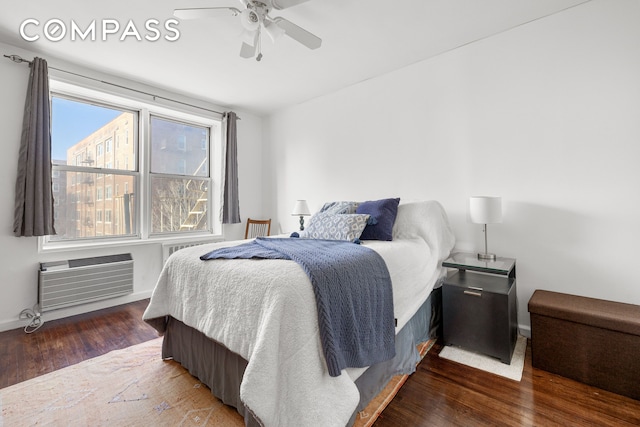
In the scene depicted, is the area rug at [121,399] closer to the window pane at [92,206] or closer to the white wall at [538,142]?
the white wall at [538,142]

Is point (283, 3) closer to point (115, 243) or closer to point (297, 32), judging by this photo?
point (297, 32)

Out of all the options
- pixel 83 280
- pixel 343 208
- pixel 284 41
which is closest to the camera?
pixel 284 41

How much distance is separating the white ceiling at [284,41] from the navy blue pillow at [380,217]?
151 centimetres

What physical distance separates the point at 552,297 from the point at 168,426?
253cm

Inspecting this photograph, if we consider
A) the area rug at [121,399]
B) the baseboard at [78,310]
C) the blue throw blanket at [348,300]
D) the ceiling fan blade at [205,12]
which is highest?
the ceiling fan blade at [205,12]

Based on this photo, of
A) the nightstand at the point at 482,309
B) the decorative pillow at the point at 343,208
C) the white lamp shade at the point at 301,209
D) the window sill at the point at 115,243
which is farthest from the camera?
the white lamp shade at the point at 301,209

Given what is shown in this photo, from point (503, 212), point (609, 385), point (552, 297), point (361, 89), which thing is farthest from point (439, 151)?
point (609, 385)

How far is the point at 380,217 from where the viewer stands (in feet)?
7.89

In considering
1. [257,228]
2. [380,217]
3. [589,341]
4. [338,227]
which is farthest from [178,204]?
[589,341]

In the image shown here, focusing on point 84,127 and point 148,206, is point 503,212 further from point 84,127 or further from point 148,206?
point 84,127

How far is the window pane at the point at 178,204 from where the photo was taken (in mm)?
3645

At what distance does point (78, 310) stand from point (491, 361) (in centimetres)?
389

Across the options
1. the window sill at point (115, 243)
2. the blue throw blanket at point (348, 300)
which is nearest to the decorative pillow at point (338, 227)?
the blue throw blanket at point (348, 300)

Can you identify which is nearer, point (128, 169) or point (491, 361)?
point (491, 361)
